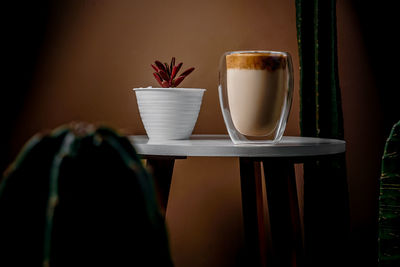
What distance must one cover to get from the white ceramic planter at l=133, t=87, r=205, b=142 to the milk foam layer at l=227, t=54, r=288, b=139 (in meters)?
0.14

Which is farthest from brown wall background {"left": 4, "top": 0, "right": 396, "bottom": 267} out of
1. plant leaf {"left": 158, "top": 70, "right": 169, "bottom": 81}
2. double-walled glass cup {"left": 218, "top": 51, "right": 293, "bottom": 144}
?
double-walled glass cup {"left": 218, "top": 51, "right": 293, "bottom": 144}

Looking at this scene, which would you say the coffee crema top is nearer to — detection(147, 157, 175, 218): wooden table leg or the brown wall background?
detection(147, 157, 175, 218): wooden table leg

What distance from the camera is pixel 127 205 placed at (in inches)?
12.9

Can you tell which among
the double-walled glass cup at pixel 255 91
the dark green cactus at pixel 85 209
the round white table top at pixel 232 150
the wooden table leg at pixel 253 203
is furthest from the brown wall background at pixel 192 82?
the dark green cactus at pixel 85 209

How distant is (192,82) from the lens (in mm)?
1650

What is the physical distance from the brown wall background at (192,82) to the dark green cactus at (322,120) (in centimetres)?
40

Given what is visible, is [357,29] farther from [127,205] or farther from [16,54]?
[127,205]

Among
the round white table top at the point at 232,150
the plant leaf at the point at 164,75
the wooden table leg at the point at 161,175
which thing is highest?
the plant leaf at the point at 164,75

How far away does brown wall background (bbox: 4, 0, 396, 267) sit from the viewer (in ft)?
5.29

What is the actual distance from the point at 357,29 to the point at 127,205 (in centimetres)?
155

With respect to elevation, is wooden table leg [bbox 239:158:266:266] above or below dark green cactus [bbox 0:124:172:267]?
below

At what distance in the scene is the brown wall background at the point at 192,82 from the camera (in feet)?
5.29

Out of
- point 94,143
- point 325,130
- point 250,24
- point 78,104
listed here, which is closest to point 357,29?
point 250,24

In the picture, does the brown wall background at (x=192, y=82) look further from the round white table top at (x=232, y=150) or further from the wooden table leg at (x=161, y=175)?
the round white table top at (x=232, y=150)
